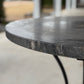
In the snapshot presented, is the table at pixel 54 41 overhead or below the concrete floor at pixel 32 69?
overhead

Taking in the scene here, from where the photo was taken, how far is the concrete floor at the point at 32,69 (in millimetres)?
2463

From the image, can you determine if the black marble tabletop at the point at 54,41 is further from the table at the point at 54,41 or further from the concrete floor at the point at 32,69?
the concrete floor at the point at 32,69

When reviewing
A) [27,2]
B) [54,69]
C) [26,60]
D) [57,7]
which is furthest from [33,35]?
[57,7]

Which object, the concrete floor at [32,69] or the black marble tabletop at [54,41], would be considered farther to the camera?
the concrete floor at [32,69]

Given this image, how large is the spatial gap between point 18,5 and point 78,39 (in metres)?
4.42

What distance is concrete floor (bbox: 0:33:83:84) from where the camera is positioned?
2463 millimetres

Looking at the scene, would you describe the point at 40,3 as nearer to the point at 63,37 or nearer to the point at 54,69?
the point at 54,69

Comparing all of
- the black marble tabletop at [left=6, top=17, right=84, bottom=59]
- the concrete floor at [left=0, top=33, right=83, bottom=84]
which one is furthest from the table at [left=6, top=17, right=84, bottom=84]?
the concrete floor at [left=0, top=33, right=83, bottom=84]

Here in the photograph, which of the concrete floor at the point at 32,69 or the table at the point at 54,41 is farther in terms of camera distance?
the concrete floor at the point at 32,69

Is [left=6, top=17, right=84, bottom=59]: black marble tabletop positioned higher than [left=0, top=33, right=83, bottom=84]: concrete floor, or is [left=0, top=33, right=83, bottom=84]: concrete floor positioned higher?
[left=6, top=17, right=84, bottom=59]: black marble tabletop

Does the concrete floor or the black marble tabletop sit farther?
the concrete floor

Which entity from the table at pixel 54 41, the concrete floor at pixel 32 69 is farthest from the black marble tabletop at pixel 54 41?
the concrete floor at pixel 32 69

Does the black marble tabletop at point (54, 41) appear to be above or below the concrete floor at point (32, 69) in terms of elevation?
above

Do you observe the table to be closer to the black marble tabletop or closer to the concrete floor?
the black marble tabletop
